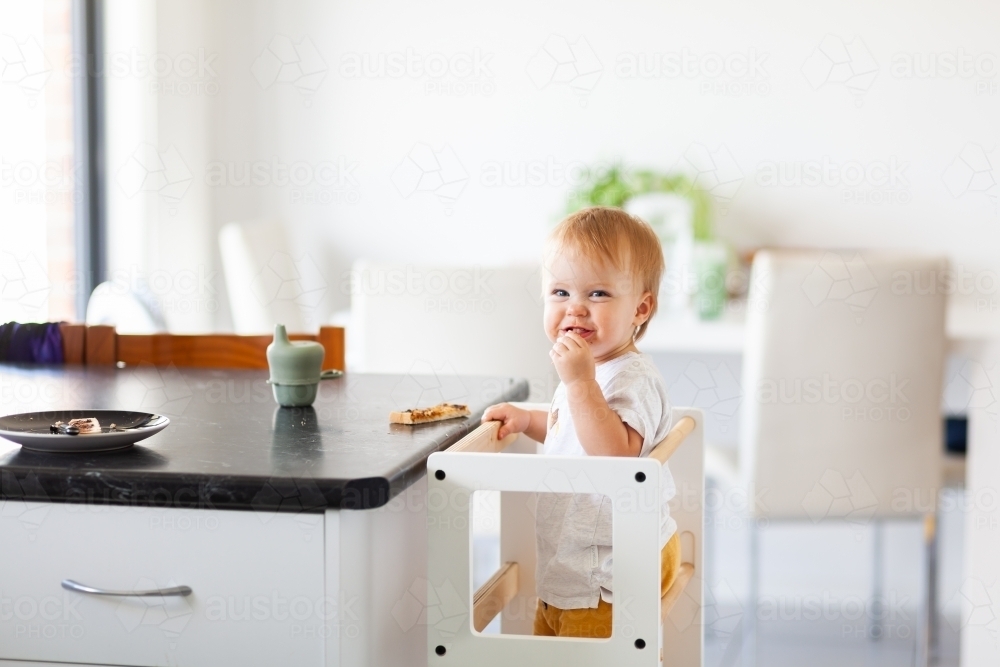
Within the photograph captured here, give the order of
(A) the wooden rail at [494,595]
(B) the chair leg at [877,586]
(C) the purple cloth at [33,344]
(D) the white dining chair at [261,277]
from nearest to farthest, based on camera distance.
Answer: (A) the wooden rail at [494,595] < (C) the purple cloth at [33,344] < (B) the chair leg at [877,586] < (D) the white dining chair at [261,277]

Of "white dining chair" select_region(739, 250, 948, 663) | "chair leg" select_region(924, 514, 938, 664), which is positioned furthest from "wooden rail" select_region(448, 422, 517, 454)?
"chair leg" select_region(924, 514, 938, 664)

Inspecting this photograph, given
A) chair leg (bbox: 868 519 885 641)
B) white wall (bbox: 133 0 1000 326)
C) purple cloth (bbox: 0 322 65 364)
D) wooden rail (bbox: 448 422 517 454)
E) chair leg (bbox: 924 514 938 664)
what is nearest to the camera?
wooden rail (bbox: 448 422 517 454)

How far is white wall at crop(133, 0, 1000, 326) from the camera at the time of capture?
334 cm

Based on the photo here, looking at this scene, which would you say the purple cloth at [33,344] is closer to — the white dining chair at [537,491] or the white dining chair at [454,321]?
the white dining chair at [454,321]

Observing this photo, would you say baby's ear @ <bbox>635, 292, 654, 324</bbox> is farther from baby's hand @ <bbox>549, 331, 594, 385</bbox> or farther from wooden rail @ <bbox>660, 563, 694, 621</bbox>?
wooden rail @ <bbox>660, 563, 694, 621</bbox>

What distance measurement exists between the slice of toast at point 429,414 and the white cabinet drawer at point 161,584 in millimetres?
305

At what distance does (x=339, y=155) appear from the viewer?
12.0 ft

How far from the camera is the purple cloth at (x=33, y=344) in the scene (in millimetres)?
1757

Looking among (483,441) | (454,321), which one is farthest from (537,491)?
(454,321)

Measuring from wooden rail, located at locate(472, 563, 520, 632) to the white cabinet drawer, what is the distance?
0.26m

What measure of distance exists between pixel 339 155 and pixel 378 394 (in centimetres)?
229

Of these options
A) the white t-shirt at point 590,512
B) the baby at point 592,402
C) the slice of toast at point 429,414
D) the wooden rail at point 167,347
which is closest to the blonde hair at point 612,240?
the baby at point 592,402

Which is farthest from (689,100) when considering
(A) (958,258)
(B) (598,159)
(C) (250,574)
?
(C) (250,574)

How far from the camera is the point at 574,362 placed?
1177 mm
